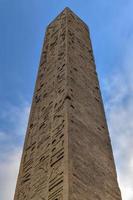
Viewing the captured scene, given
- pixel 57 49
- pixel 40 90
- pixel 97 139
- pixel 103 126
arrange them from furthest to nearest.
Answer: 1. pixel 57 49
2. pixel 40 90
3. pixel 103 126
4. pixel 97 139

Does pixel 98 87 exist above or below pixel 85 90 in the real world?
above

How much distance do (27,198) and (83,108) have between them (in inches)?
68.0

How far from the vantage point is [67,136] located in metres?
5.18

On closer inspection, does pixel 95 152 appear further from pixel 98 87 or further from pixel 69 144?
pixel 98 87

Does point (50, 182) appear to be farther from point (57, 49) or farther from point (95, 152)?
point (57, 49)

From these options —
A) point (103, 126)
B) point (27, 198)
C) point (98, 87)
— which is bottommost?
point (27, 198)

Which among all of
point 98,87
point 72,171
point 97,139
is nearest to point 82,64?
point 98,87

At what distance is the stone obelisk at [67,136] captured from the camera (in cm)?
471

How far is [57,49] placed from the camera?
807cm

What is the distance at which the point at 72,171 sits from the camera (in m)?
4.64

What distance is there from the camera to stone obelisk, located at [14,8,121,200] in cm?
471

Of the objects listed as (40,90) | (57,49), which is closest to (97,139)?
(40,90)

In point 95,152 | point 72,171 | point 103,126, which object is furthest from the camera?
point 103,126

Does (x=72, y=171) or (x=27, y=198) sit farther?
(x=27, y=198)
